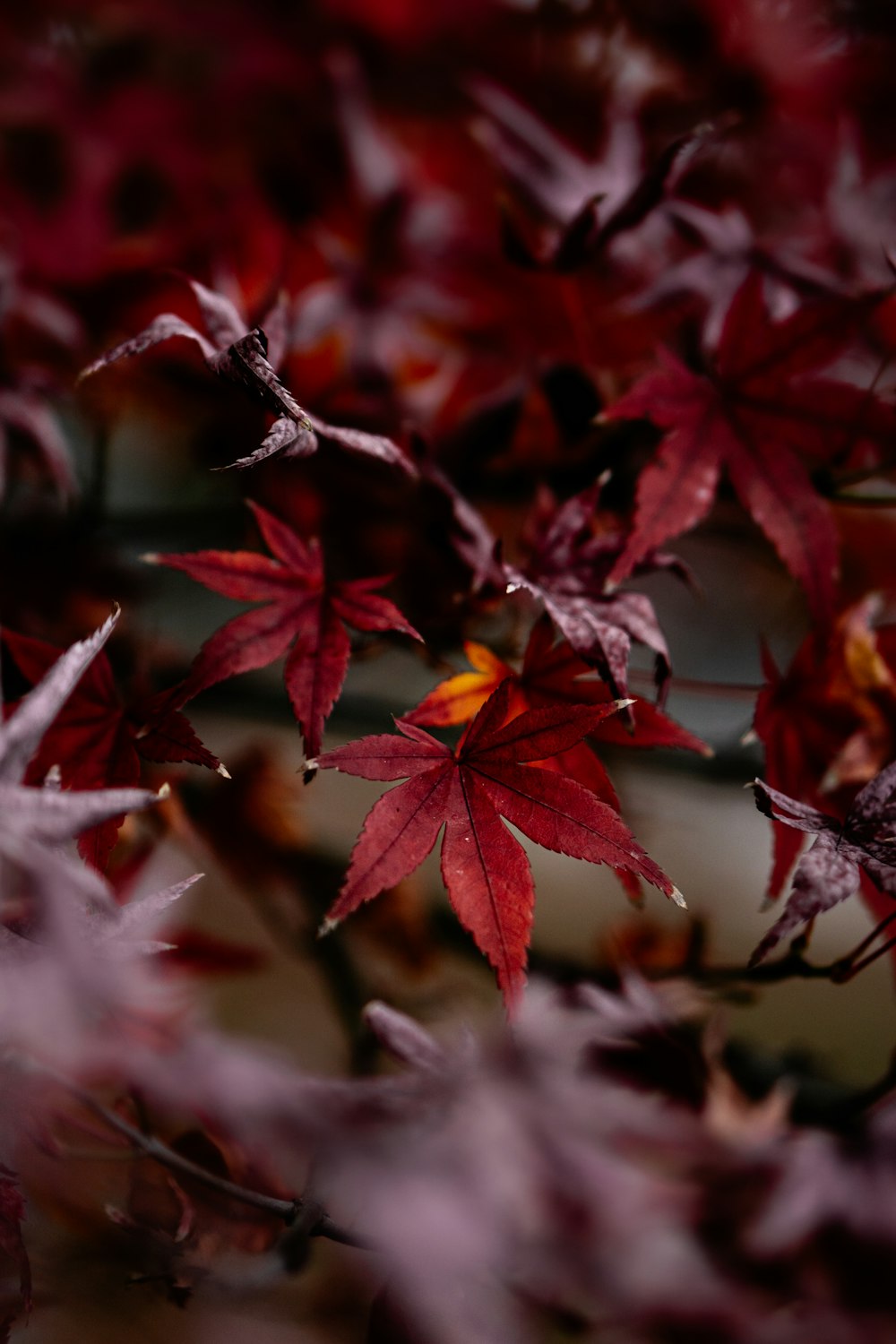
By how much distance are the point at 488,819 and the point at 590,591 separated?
6.0 inches

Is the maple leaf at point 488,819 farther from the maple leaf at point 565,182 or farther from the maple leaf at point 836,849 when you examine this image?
the maple leaf at point 565,182

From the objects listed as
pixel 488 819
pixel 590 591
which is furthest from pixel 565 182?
pixel 488 819

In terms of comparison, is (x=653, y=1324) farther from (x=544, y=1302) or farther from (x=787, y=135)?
(x=787, y=135)

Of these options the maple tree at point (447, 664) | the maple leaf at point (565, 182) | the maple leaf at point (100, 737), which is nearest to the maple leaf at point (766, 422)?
the maple tree at point (447, 664)

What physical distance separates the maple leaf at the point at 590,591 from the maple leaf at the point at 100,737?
0.19m

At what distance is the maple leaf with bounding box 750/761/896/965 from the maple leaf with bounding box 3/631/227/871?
0.89 ft

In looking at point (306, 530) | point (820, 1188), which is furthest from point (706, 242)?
point (820, 1188)

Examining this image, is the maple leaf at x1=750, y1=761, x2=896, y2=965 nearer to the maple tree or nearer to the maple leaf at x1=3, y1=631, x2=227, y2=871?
the maple tree

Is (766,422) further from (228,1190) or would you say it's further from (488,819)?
(228,1190)

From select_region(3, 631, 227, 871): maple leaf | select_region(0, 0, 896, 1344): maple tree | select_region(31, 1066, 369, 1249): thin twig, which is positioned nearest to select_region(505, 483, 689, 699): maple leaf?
select_region(0, 0, 896, 1344): maple tree

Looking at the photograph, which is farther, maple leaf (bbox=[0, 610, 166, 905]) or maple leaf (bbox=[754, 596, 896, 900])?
maple leaf (bbox=[754, 596, 896, 900])

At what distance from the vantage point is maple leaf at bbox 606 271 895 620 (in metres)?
0.50

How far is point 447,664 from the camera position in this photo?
54cm

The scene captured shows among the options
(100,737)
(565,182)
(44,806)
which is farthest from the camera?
(565,182)
